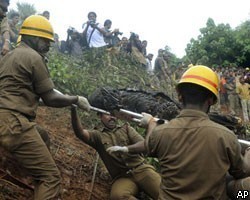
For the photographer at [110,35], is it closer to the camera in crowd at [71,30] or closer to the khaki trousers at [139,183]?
the camera in crowd at [71,30]

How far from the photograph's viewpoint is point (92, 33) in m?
11.4

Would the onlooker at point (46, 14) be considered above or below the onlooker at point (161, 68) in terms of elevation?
above

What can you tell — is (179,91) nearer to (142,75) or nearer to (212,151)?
(212,151)

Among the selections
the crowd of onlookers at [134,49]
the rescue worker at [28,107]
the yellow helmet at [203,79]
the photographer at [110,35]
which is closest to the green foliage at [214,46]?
the crowd of onlookers at [134,49]

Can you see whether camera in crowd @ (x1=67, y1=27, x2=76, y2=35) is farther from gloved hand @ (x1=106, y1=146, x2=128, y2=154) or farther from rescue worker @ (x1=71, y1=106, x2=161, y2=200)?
gloved hand @ (x1=106, y1=146, x2=128, y2=154)

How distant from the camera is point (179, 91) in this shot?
3188mm

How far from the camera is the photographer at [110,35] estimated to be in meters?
11.8

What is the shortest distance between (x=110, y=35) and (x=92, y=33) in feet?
2.34

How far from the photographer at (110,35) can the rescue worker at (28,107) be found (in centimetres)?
755

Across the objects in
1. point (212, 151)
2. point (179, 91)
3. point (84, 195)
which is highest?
point (179, 91)

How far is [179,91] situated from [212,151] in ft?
1.84

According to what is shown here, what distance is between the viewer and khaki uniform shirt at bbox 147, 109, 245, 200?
9.57 ft

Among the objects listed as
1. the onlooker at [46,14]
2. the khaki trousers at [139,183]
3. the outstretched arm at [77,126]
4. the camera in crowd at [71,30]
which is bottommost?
the khaki trousers at [139,183]

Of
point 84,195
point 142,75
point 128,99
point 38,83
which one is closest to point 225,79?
point 142,75
